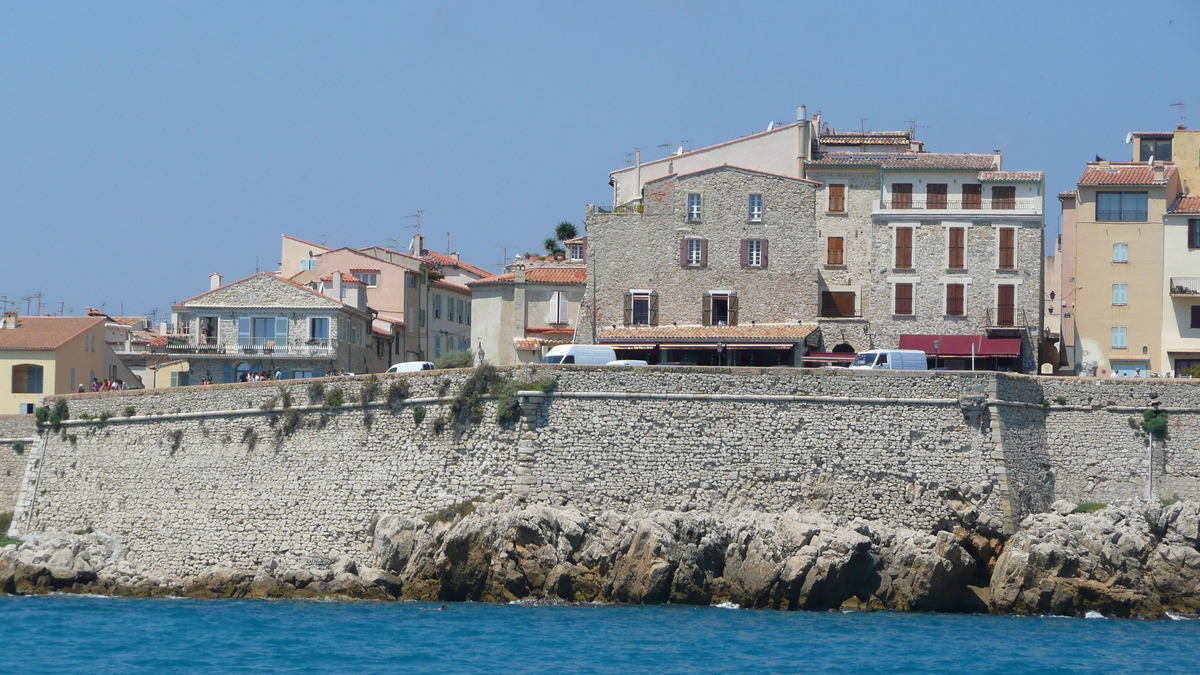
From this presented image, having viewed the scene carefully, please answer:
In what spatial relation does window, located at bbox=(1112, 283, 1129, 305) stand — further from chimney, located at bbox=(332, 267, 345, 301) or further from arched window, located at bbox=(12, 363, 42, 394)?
arched window, located at bbox=(12, 363, 42, 394)

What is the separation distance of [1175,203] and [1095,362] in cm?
650

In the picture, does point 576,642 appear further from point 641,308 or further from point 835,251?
point 835,251

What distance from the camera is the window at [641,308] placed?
190 feet

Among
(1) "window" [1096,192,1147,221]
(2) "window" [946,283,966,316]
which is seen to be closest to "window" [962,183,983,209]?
(2) "window" [946,283,966,316]

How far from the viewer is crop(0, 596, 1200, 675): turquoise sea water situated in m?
36.8

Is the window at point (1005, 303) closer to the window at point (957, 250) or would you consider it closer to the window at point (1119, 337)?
the window at point (957, 250)

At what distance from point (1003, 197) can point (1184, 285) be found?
682cm

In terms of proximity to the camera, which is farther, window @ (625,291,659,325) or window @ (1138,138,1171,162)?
window @ (1138,138,1171,162)

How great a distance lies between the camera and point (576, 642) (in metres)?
38.4

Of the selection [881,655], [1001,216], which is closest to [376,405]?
[881,655]

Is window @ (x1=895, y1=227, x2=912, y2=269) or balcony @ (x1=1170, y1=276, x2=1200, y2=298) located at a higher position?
window @ (x1=895, y1=227, x2=912, y2=269)

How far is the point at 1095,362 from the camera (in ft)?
188

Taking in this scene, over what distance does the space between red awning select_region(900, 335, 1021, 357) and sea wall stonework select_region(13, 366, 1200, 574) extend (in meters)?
8.39

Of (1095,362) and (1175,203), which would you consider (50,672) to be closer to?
(1095,362)
